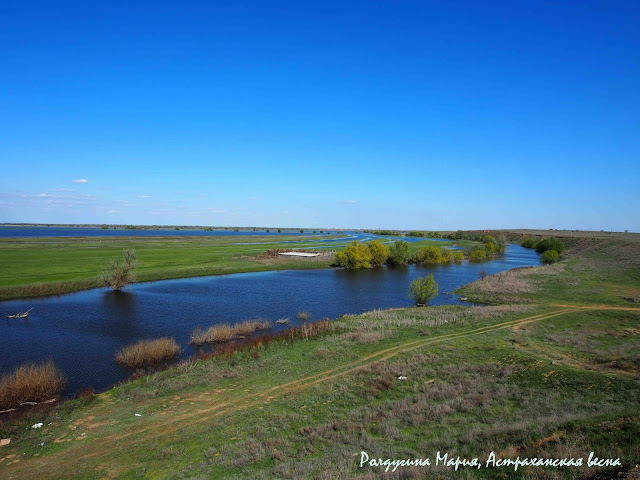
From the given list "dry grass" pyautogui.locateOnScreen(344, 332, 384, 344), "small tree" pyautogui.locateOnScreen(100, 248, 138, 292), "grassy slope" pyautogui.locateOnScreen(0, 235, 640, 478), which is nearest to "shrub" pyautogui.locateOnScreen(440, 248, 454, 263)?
"grassy slope" pyautogui.locateOnScreen(0, 235, 640, 478)

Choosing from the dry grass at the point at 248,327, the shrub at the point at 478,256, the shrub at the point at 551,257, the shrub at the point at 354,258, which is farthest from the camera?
the shrub at the point at 478,256

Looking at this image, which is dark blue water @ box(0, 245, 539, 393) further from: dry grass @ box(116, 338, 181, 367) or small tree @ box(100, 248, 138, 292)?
small tree @ box(100, 248, 138, 292)

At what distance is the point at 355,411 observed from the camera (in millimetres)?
15203

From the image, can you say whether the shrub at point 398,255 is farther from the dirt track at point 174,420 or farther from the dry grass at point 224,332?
the dirt track at point 174,420

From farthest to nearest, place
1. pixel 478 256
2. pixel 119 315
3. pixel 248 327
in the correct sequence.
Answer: pixel 478 256 < pixel 119 315 < pixel 248 327

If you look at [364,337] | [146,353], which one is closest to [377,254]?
[364,337]

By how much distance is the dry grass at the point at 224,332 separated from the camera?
95.5ft

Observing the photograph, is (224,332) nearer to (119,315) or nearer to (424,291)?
(119,315)

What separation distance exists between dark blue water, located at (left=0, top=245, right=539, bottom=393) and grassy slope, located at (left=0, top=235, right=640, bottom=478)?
276 inches

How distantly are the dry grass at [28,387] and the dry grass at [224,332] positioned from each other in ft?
33.0

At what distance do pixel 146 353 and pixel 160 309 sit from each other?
15986mm

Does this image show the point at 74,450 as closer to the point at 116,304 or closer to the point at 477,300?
the point at 116,304

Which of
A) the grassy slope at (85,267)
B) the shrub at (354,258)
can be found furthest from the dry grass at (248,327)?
the shrub at (354,258)

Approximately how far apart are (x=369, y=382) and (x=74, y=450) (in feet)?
42.4
